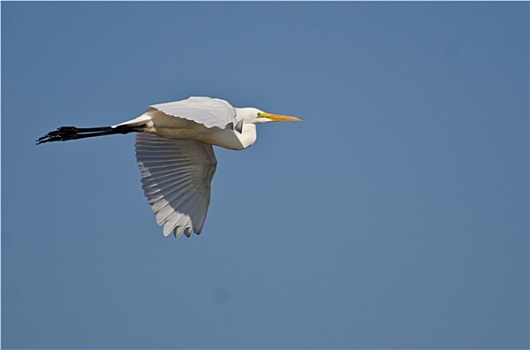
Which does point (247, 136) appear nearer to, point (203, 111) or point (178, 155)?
point (178, 155)

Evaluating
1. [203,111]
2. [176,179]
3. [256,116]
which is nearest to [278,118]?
[256,116]

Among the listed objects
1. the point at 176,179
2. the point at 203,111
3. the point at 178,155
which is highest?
the point at 178,155

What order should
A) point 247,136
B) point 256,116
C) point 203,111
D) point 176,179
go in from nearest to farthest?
point 203,111, point 247,136, point 176,179, point 256,116

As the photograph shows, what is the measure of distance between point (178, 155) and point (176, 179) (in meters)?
0.29

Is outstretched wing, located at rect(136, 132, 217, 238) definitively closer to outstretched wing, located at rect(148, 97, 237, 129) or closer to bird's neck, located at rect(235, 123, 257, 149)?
bird's neck, located at rect(235, 123, 257, 149)

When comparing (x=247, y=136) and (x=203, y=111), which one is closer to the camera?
(x=203, y=111)

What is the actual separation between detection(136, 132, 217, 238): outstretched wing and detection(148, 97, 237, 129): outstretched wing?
165cm

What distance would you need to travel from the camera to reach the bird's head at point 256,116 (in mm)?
13898

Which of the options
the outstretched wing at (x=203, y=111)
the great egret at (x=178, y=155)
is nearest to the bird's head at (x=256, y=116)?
the great egret at (x=178, y=155)

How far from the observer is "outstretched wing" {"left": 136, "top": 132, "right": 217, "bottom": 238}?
13.6 meters

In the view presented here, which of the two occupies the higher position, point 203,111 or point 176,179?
point 176,179

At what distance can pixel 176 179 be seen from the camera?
544 inches

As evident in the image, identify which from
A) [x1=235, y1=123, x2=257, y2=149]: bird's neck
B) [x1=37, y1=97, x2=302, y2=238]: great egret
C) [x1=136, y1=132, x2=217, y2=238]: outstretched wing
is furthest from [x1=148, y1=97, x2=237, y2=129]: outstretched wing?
[x1=136, y1=132, x2=217, y2=238]: outstretched wing

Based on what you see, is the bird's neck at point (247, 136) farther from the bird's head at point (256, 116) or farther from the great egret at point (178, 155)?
the bird's head at point (256, 116)
